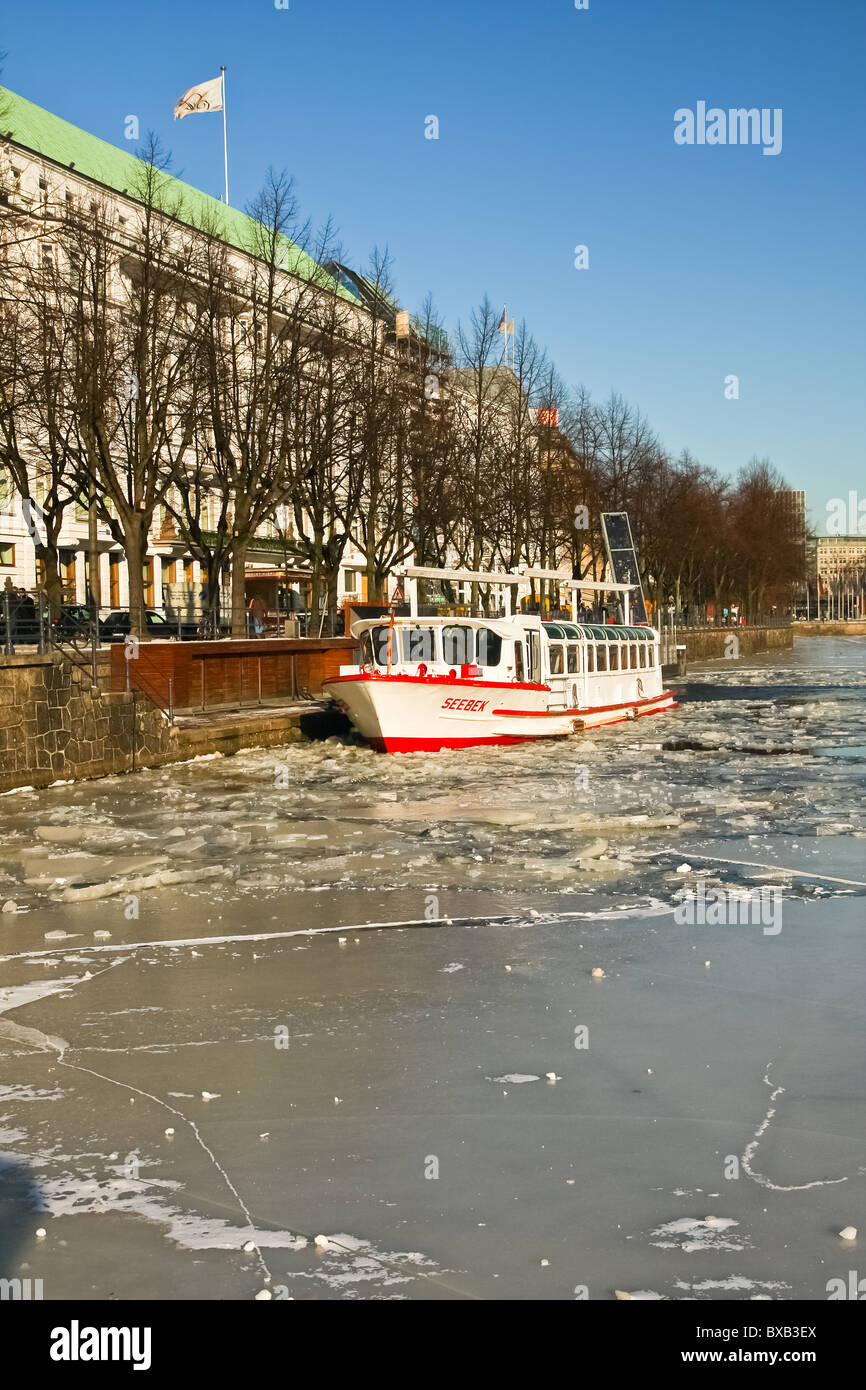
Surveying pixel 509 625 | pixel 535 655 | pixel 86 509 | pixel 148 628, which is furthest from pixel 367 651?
→ pixel 86 509

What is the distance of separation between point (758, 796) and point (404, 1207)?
16.4m

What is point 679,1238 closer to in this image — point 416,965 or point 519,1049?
point 519,1049

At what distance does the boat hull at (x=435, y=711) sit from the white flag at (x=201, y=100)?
34746 millimetres

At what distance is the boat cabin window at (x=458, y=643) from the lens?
1325 inches

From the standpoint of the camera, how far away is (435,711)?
31.9 m

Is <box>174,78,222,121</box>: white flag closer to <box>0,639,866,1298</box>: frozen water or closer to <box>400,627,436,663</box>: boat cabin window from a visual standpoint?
<box>400,627,436,663</box>: boat cabin window

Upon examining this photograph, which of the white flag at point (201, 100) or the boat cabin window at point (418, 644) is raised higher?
the white flag at point (201, 100)

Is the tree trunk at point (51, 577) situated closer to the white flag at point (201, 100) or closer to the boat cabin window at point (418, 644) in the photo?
the boat cabin window at point (418, 644)

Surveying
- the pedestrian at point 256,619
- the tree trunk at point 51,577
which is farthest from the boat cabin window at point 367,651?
the pedestrian at point 256,619

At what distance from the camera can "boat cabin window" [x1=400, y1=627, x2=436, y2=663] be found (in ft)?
109

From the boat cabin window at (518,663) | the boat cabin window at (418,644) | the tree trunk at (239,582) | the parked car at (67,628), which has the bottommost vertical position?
the boat cabin window at (518,663)

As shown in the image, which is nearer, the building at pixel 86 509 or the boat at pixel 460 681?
the boat at pixel 460 681

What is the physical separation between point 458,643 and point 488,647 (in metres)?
0.78
